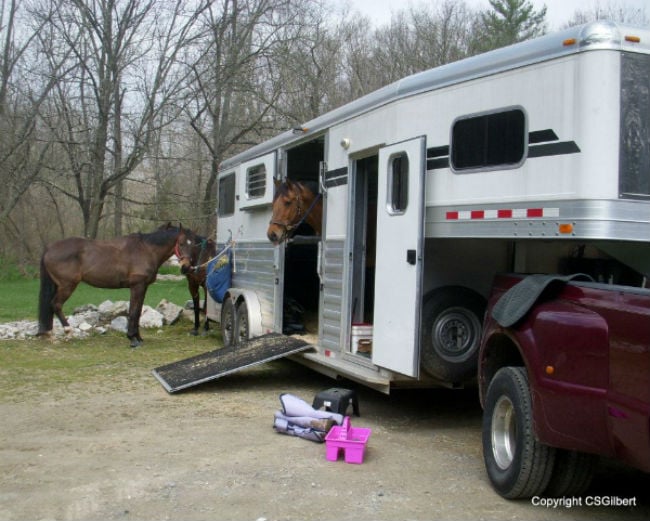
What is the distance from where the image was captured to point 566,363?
13.5ft

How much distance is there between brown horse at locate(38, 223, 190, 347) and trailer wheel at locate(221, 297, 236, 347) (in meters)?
1.42

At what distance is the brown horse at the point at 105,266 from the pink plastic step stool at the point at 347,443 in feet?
20.7

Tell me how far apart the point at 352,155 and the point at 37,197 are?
83.3 ft

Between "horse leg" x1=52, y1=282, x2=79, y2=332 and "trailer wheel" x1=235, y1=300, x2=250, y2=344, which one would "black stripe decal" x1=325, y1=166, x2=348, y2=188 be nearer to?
"trailer wheel" x1=235, y1=300, x2=250, y2=344

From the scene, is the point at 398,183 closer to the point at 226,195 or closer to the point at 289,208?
the point at 289,208

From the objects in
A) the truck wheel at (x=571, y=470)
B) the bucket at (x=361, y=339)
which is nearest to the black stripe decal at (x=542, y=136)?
the truck wheel at (x=571, y=470)

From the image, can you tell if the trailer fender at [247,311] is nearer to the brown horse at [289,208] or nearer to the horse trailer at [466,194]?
the horse trailer at [466,194]

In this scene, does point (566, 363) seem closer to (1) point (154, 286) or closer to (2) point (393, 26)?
(1) point (154, 286)

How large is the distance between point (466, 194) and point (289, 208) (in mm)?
3241

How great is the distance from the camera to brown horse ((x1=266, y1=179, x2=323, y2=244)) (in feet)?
28.0

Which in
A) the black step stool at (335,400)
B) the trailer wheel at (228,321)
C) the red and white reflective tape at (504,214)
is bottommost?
the black step stool at (335,400)

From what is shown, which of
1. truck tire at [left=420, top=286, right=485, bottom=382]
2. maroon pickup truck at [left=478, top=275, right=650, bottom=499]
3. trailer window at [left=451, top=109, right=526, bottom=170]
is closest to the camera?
maroon pickup truck at [left=478, top=275, right=650, bottom=499]

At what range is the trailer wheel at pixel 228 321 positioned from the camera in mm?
10484

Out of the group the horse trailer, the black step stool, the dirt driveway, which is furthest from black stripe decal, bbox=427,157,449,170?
the dirt driveway
